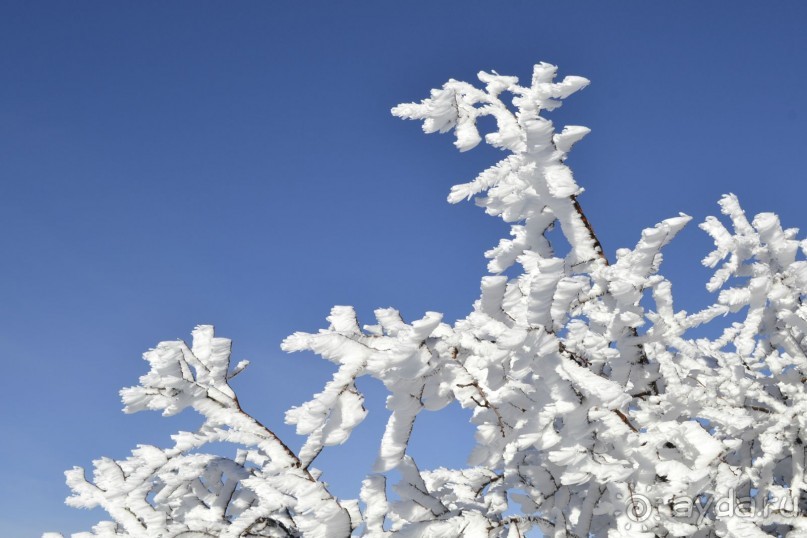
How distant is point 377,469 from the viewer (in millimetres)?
2436

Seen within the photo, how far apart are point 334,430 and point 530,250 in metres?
1.16

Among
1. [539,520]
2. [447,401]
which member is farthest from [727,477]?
[447,401]

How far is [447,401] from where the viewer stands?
7.92 ft

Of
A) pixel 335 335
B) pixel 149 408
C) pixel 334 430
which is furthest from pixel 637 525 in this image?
pixel 149 408

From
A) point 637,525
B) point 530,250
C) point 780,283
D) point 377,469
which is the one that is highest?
point 530,250

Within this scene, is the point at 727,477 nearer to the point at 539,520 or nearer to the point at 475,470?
the point at 539,520

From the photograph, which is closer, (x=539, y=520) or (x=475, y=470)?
(x=539, y=520)

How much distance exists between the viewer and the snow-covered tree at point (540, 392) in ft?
7.10

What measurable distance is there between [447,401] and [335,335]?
1.69ft

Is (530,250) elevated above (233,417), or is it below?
above

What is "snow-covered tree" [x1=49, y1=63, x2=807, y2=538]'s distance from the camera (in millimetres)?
2164

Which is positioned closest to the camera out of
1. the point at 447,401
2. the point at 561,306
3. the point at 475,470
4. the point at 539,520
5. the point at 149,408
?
the point at 561,306

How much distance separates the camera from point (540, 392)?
237 centimetres

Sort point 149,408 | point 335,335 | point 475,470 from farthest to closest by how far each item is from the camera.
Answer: point 475,470
point 149,408
point 335,335
